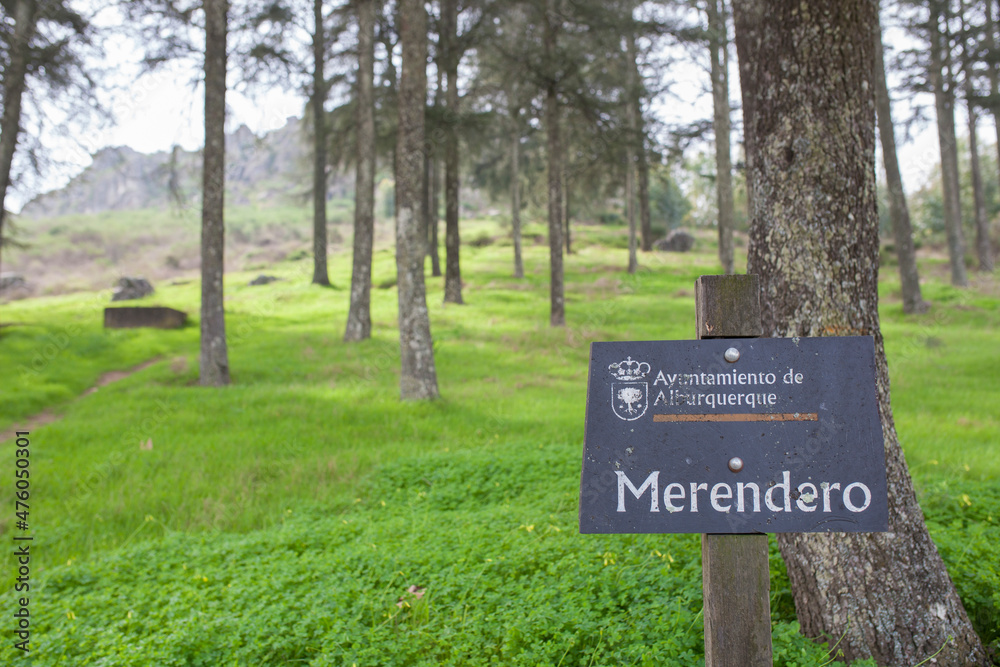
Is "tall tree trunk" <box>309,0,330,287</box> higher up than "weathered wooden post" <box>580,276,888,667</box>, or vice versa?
"tall tree trunk" <box>309,0,330,287</box>

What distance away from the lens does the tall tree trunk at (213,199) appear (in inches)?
442

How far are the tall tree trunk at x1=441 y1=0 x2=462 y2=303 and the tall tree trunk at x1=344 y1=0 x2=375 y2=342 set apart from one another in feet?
10.6

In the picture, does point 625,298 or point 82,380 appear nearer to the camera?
point 82,380

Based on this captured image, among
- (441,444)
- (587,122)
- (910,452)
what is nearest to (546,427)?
(441,444)

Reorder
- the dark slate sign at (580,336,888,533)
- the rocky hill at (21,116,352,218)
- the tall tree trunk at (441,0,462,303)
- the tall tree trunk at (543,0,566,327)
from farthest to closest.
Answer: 1. the tall tree trunk at (441,0,462,303)
2. the tall tree trunk at (543,0,566,327)
3. the rocky hill at (21,116,352,218)
4. the dark slate sign at (580,336,888,533)

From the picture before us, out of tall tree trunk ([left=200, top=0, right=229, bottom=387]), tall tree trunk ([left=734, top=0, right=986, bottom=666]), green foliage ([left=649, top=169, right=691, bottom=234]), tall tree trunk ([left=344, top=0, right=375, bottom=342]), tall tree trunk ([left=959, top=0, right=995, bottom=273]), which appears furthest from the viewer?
green foliage ([left=649, top=169, right=691, bottom=234])

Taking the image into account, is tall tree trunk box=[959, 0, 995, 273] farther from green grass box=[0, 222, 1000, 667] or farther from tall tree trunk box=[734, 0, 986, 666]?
tall tree trunk box=[734, 0, 986, 666]

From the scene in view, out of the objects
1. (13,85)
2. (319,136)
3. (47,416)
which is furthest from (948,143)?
(13,85)

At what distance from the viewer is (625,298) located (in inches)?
800

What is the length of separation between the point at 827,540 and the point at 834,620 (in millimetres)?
399

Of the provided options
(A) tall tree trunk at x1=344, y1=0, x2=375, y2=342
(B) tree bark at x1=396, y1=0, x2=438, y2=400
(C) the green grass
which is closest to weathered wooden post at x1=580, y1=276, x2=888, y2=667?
(C) the green grass

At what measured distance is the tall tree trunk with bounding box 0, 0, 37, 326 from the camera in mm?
14758

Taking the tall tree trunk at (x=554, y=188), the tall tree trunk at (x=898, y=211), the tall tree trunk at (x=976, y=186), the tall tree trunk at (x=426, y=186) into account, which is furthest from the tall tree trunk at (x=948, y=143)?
the tall tree trunk at (x=426, y=186)

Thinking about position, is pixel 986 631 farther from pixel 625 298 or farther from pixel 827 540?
pixel 625 298
